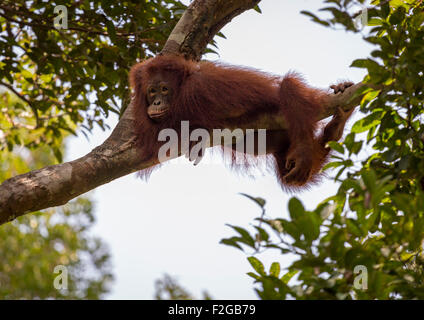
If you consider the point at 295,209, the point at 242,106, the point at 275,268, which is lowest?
the point at 275,268

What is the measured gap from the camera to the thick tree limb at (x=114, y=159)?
3.33 meters

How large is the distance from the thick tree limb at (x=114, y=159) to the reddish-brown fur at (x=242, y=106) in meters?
0.10

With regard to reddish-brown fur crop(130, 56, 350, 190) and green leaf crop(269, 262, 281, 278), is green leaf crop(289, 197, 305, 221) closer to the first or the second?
green leaf crop(269, 262, 281, 278)

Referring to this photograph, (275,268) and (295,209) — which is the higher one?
(295,209)

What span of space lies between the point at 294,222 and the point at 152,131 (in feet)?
6.96

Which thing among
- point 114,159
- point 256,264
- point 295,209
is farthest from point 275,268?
point 114,159

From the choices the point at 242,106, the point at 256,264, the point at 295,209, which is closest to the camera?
the point at 295,209

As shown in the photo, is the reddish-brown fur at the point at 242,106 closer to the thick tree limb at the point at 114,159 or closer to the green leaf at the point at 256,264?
the thick tree limb at the point at 114,159

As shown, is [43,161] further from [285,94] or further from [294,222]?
[294,222]

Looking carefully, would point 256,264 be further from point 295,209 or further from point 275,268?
point 295,209

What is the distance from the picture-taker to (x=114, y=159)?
3787 millimetres

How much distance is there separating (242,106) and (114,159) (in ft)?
3.42

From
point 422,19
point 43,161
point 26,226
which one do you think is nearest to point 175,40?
point 422,19
